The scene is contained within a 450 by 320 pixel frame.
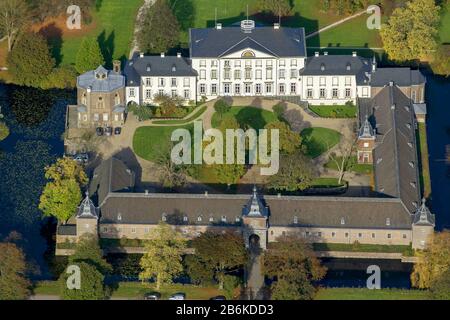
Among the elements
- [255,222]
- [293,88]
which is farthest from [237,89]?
[255,222]

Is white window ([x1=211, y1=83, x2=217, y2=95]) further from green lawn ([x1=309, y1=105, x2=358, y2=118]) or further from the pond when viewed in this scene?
the pond

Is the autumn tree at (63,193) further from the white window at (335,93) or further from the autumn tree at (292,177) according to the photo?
the white window at (335,93)

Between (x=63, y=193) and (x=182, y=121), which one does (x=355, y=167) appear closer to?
(x=182, y=121)

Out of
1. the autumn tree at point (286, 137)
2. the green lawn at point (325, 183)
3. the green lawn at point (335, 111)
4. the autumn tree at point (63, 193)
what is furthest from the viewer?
the green lawn at point (335, 111)

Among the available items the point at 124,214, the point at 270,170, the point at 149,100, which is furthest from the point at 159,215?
the point at 149,100

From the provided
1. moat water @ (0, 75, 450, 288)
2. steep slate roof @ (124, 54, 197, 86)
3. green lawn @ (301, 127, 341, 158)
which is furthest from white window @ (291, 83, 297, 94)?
moat water @ (0, 75, 450, 288)

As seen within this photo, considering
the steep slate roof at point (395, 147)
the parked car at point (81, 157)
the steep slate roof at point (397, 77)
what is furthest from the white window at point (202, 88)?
Answer: the steep slate roof at point (395, 147)

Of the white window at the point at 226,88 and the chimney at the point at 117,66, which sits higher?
the chimney at the point at 117,66
